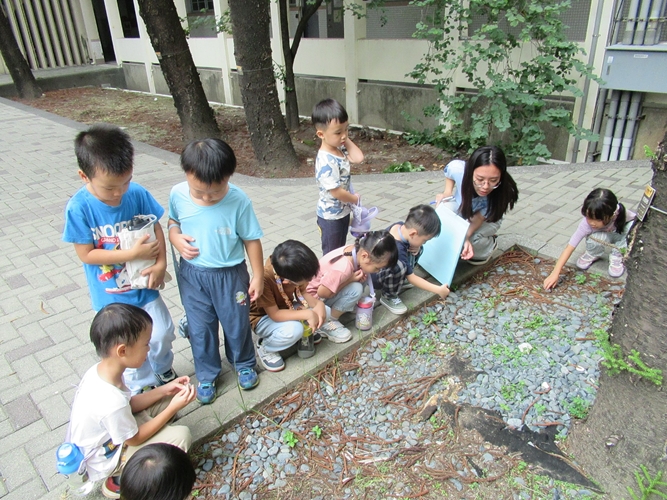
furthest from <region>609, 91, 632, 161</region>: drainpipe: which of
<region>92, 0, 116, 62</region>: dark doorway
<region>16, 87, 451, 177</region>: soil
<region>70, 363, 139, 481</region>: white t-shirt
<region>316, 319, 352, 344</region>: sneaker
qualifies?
<region>92, 0, 116, 62</region>: dark doorway

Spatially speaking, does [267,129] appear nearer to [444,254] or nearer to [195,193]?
[444,254]

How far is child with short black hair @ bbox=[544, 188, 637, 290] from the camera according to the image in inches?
121

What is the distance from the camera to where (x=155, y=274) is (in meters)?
2.11

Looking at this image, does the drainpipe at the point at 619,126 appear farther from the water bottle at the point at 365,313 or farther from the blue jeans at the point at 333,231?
the water bottle at the point at 365,313

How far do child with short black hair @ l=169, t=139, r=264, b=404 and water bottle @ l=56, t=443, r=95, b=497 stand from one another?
0.59 meters

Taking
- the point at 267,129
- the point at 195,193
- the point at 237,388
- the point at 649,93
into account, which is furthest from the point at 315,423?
the point at 649,93

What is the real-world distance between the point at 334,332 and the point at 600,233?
201 centimetres

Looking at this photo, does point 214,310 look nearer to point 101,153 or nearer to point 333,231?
point 101,153

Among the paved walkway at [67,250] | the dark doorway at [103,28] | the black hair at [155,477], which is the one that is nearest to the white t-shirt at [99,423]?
the black hair at [155,477]

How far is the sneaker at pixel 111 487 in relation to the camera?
1.82 m

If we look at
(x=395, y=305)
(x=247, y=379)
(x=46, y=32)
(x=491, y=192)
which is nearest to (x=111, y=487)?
(x=247, y=379)

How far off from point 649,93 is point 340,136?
16.6ft

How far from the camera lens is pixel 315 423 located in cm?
224

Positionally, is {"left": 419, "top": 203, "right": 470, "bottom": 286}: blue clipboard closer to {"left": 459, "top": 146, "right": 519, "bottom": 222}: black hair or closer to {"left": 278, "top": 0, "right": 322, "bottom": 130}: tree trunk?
{"left": 459, "top": 146, "right": 519, "bottom": 222}: black hair
